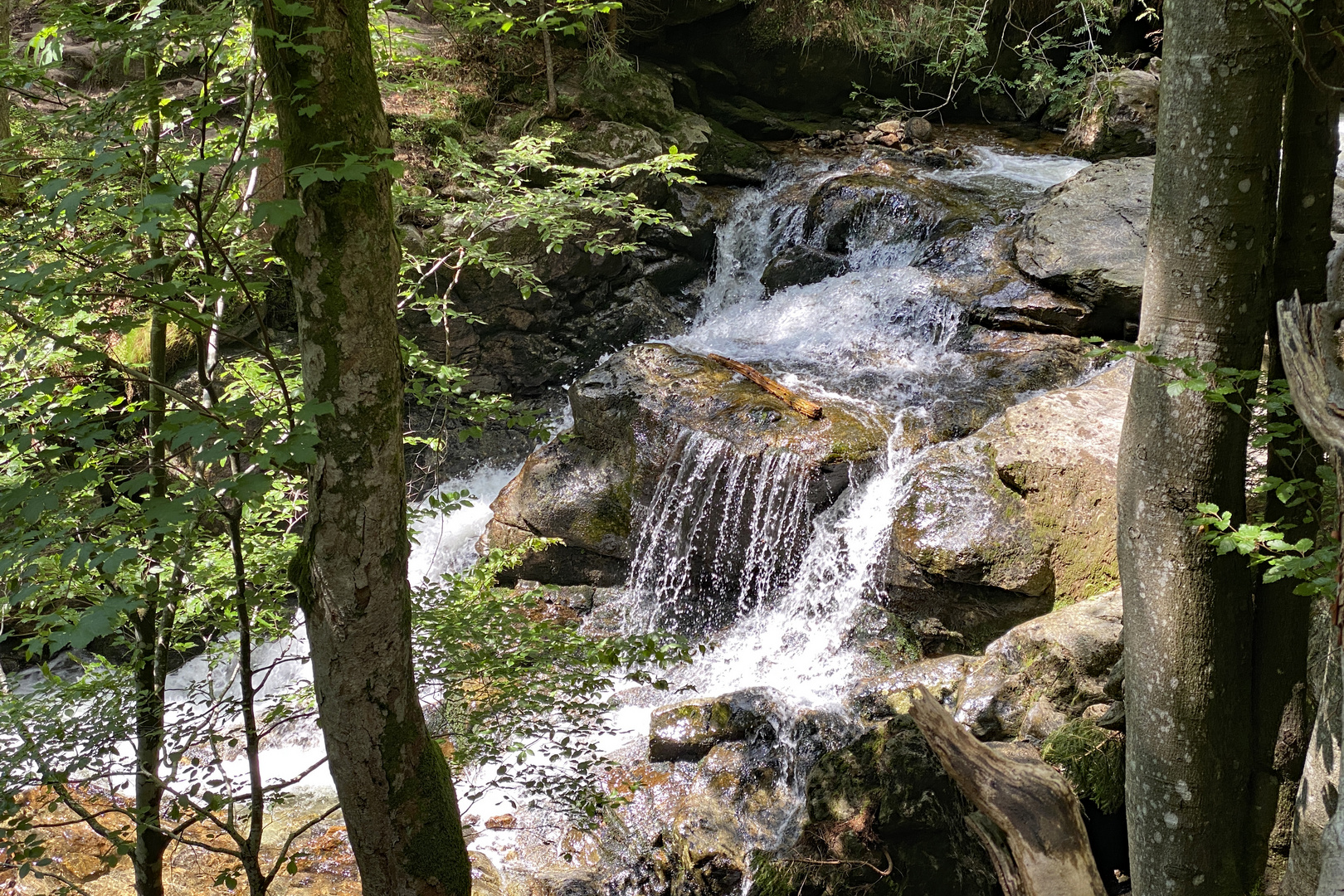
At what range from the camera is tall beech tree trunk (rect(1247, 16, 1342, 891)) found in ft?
8.18

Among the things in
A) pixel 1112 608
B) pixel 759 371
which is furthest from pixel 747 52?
pixel 1112 608

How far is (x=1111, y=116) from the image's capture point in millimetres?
10766

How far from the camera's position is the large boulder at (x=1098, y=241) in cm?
763

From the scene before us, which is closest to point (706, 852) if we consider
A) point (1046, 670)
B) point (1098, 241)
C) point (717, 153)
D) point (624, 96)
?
point (1046, 670)

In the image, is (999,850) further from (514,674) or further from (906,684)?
(906,684)

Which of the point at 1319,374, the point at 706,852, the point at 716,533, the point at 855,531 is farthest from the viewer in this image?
the point at 716,533

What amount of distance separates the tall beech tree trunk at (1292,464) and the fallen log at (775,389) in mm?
4305

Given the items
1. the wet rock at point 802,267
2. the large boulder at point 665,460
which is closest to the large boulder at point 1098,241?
the wet rock at point 802,267

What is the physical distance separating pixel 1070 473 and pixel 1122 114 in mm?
7286

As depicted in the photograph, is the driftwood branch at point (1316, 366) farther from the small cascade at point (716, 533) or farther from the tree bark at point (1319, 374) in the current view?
the small cascade at point (716, 533)

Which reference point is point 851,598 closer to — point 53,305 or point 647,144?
point 53,305

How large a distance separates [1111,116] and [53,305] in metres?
11.7

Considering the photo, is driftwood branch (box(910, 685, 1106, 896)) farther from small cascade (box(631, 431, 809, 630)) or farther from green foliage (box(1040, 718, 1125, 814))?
small cascade (box(631, 431, 809, 630))

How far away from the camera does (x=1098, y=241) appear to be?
8.06 metres
